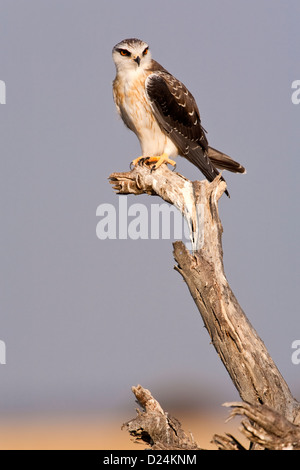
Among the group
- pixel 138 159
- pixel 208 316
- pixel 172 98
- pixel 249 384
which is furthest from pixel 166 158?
pixel 249 384

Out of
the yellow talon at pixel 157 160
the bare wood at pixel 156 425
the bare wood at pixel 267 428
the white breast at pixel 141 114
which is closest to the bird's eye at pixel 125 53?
the white breast at pixel 141 114

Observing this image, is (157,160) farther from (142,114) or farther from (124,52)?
(124,52)

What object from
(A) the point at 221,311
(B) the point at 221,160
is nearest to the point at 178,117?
(B) the point at 221,160

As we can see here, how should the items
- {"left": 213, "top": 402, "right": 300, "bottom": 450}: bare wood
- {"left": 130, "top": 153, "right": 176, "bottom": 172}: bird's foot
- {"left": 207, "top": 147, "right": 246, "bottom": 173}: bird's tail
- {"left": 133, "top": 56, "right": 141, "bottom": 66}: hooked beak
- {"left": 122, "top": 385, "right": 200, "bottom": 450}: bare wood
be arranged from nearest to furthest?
{"left": 213, "top": 402, "right": 300, "bottom": 450}: bare wood
{"left": 122, "top": 385, "right": 200, "bottom": 450}: bare wood
{"left": 130, "top": 153, "right": 176, "bottom": 172}: bird's foot
{"left": 133, "top": 56, "right": 141, "bottom": 66}: hooked beak
{"left": 207, "top": 147, "right": 246, "bottom": 173}: bird's tail

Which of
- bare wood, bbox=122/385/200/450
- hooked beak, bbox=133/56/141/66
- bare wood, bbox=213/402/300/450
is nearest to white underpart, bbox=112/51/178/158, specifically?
hooked beak, bbox=133/56/141/66

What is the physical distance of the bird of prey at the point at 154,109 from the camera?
7.30 m

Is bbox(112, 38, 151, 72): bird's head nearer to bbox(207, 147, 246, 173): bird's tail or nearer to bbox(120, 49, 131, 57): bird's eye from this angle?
bbox(120, 49, 131, 57): bird's eye

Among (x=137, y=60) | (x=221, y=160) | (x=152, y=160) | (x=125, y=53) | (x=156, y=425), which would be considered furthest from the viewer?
(x=221, y=160)

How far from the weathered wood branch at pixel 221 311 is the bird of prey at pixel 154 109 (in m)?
1.92

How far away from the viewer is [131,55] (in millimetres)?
7355

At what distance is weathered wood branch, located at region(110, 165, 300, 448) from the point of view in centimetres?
448

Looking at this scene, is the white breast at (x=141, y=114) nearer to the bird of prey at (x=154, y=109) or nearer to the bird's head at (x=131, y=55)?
the bird of prey at (x=154, y=109)

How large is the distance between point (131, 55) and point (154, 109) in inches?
28.2
